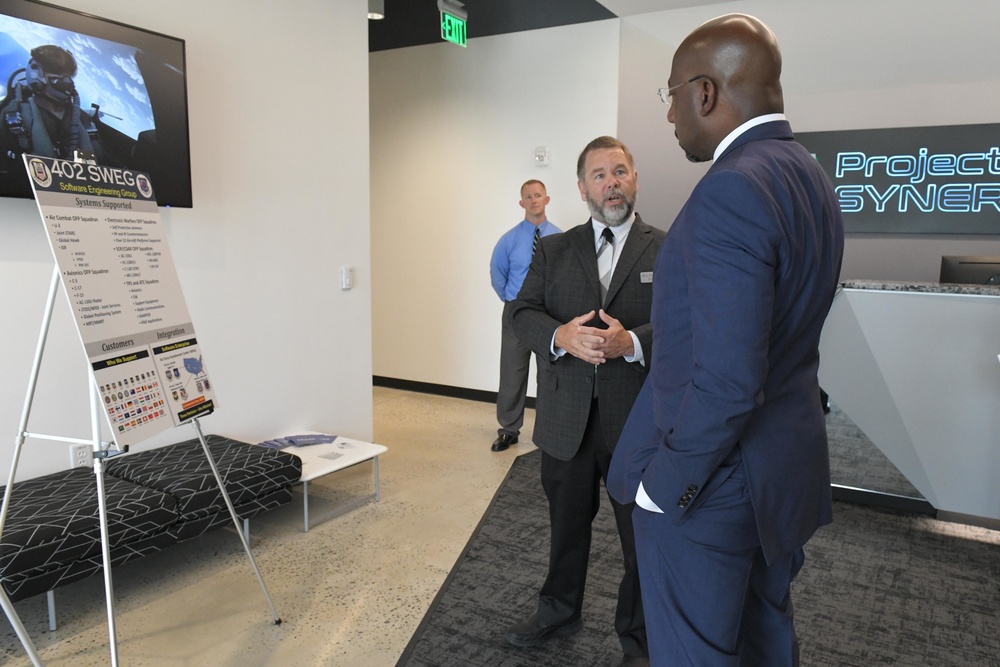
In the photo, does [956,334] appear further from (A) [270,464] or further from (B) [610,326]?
(A) [270,464]

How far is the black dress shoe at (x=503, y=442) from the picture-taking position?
464cm

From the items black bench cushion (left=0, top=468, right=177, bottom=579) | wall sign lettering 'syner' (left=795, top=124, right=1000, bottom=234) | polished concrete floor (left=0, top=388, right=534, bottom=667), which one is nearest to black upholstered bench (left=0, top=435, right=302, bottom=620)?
black bench cushion (left=0, top=468, right=177, bottom=579)

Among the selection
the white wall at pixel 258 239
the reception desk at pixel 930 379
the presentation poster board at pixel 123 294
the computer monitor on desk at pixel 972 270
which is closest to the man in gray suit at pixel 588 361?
the presentation poster board at pixel 123 294

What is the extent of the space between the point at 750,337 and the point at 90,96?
2684mm

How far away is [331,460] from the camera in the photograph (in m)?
3.41

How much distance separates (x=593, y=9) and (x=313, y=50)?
89.9 inches

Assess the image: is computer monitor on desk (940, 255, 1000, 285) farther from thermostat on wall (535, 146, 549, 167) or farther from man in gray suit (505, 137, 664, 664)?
thermostat on wall (535, 146, 549, 167)

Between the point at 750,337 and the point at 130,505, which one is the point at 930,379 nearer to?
the point at 750,337

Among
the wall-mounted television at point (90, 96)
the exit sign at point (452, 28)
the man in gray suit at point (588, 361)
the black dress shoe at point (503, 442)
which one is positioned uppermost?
the exit sign at point (452, 28)

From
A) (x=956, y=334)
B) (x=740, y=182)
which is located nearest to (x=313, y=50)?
(x=740, y=182)

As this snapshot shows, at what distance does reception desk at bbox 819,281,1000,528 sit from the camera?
297 cm

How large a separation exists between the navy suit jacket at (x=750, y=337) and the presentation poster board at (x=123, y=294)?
1.58m

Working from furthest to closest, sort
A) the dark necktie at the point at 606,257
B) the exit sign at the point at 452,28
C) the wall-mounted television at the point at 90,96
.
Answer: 1. the exit sign at the point at 452,28
2. the wall-mounted television at the point at 90,96
3. the dark necktie at the point at 606,257

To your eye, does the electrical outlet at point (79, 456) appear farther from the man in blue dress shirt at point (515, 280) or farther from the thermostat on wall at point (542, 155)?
the thermostat on wall at point (542, 155)
